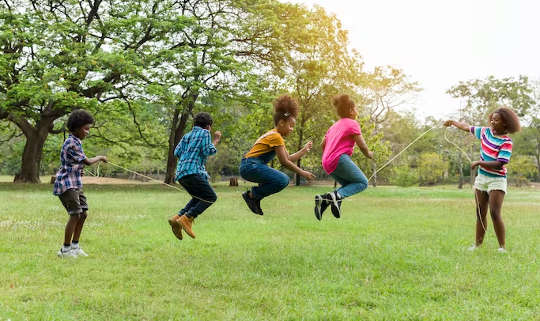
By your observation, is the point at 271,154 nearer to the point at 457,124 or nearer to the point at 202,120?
the point at 202,120

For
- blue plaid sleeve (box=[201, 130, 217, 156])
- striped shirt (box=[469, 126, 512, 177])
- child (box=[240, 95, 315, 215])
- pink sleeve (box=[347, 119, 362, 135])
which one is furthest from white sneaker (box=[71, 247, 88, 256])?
striped shirt (box=[469, 126, 512, 177])

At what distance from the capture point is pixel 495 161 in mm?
8094

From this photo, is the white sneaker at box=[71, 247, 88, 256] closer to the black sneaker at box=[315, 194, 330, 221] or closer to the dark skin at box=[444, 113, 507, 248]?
the black sneaker at box=[315, 194, 330, 221]

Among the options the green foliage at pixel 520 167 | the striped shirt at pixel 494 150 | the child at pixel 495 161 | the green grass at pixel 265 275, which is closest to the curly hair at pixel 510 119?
the child at pixel 495 161

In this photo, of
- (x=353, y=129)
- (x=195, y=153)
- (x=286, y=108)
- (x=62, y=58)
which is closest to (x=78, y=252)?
(x=195, y=153)

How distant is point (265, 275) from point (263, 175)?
1559 mm

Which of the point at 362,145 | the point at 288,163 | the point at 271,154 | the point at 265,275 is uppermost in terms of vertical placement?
the point at 362,145

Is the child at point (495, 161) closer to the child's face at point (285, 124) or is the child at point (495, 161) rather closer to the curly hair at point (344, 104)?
the curly hair at point (344, 104)

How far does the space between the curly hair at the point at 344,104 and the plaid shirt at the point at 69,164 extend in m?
4.21

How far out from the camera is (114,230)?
10.8m

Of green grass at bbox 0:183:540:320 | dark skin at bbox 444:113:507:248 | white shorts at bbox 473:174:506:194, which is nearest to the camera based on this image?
green grass at bbox 0:183:540:320

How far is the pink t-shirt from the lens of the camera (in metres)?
7.60

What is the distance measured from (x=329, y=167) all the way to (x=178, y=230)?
8.66ft

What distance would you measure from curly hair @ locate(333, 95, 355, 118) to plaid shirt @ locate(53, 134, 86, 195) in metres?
4.21
